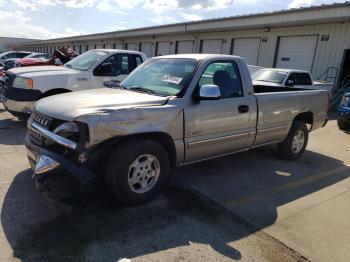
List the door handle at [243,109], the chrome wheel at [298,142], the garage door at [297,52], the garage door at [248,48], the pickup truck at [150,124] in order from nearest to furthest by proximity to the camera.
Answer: the pickup truck at [150,124], the door handle at [243,109], the chrome wheel at [298,142], the garage door at [297,52], the garage door at [248,48]

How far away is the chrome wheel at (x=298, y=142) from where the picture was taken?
626 cm

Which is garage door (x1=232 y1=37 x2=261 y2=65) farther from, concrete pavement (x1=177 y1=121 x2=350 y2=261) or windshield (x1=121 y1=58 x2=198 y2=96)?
windshield (x1=121 y1=58 x2=198 y2=96)

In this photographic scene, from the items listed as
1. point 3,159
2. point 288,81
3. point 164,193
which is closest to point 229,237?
point 164,193

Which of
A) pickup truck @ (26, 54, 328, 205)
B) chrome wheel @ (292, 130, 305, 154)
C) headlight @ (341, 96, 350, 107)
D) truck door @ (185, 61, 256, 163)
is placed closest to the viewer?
pickup truck @ (26, 54, 328, 205)

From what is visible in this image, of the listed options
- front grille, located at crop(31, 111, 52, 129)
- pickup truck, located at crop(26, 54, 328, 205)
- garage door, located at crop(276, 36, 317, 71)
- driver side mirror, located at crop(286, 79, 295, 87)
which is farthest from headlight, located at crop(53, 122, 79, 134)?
garage door, located at crop(276, 36, 317, 71)

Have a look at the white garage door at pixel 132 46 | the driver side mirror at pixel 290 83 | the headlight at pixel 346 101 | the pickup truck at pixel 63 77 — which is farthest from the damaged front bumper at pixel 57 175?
the white garage door at pixel 132 46

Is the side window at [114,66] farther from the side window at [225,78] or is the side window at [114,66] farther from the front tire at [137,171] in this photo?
the front tire at [137,171]

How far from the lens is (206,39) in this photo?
2150 cm

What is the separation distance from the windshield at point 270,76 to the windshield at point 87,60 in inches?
235

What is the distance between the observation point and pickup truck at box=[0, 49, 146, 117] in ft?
22.5

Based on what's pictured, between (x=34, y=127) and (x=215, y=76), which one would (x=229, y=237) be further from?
(x=34, y=127)

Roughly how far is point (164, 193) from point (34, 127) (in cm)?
185

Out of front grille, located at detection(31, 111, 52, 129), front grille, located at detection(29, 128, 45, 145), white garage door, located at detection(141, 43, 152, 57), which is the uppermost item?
white garage door, located at detection(141, 43, 152, 57)

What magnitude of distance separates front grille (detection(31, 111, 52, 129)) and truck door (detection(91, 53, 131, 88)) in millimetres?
3656
